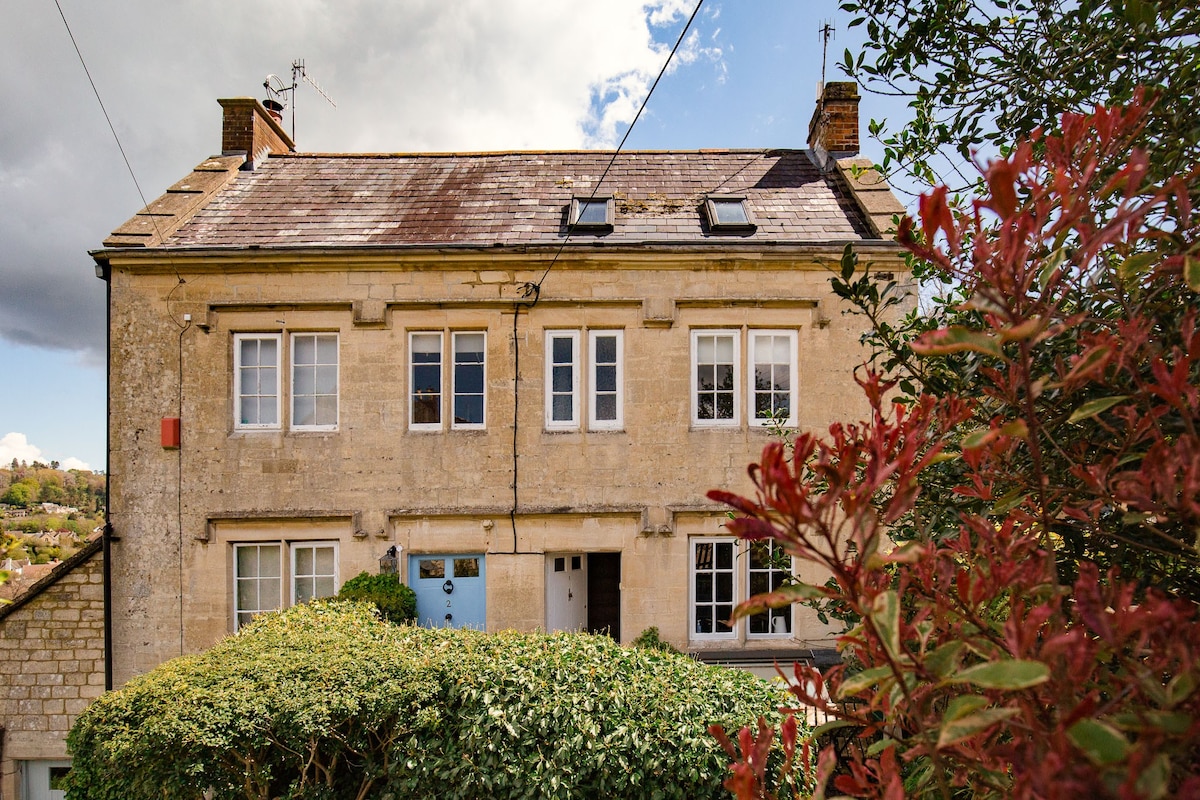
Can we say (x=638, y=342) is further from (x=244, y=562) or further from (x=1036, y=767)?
(x=1036, y=767)

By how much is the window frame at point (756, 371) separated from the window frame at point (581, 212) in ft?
9.00

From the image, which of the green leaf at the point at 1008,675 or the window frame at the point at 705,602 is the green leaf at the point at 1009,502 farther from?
the window frame at the point at 705,602

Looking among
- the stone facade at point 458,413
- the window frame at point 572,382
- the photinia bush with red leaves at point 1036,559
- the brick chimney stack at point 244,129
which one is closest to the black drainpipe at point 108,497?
the stone facade at point 458,413

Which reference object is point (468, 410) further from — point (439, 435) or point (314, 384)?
point (314, 384)

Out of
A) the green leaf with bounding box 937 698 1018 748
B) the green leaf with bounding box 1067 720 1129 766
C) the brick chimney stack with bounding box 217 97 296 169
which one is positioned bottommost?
the green leaf with bounding box 937 698 1018 748

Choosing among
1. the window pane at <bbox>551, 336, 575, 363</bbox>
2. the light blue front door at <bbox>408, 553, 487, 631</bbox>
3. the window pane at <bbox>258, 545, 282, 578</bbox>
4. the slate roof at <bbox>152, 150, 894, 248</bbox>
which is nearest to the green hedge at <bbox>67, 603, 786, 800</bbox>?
the light blue front door at <bbox>408, 553, 487, 631</bbox>

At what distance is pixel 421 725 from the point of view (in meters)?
5.16

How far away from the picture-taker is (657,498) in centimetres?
870

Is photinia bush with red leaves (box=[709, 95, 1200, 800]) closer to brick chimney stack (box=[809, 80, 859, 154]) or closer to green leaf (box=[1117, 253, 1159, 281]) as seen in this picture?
green leaf (box=[1117, 253, 1159, 281])

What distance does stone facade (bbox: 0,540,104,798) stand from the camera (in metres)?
8.30

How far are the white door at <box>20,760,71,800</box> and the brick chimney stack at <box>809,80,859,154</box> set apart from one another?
50.0ft

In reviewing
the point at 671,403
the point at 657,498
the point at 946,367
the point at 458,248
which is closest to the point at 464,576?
the point at 657,498

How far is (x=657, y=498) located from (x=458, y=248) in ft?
15.3

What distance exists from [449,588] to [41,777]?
6207 mm
